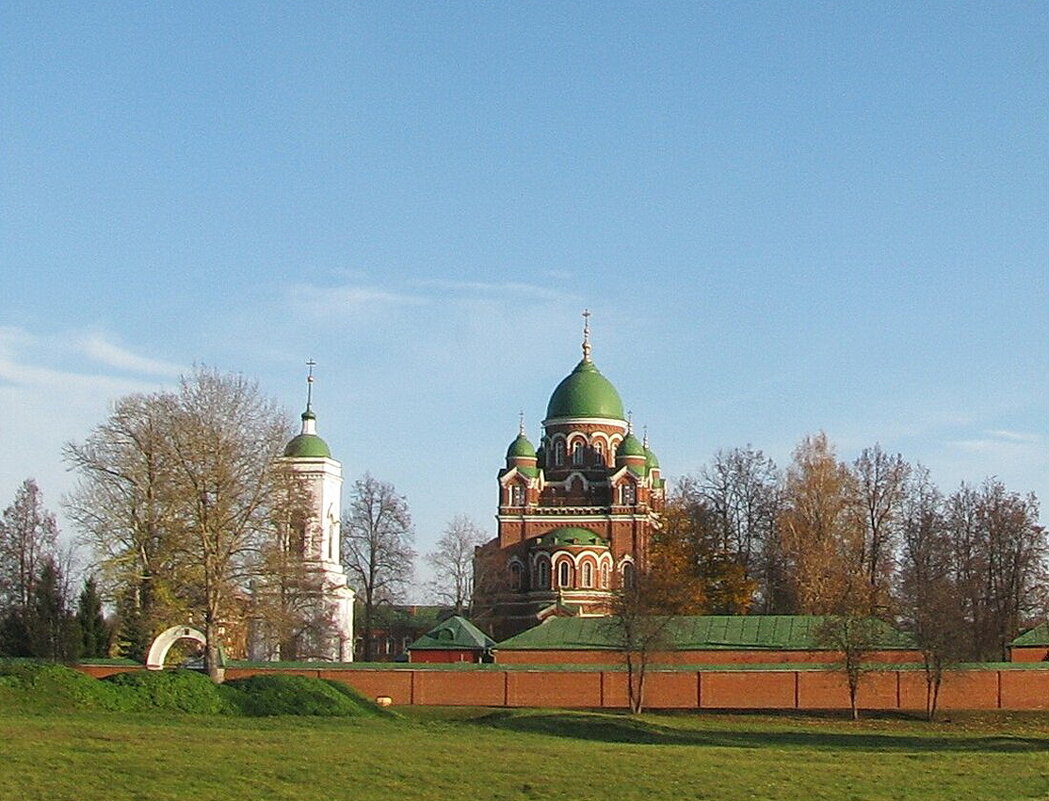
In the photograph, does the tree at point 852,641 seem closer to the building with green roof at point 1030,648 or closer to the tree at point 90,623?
the building with green roof at point 1030,648

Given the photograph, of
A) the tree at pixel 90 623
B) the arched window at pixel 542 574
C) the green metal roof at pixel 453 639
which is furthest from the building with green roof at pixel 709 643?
the arched window at pixel 542 574

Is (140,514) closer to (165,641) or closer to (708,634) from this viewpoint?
(165,641)

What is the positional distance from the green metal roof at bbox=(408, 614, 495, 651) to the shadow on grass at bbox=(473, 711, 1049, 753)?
1626 centimetres

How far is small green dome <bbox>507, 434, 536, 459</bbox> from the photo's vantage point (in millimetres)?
74750

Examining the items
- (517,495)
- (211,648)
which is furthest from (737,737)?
(517,495)

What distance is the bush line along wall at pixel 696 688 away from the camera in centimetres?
4272

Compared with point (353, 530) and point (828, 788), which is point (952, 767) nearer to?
point (828, 788)

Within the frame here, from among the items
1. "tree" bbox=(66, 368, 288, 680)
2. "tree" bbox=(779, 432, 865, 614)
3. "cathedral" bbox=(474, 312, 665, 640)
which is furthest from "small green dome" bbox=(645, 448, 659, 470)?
"tree" bbox=(66, 368, 288, 680)

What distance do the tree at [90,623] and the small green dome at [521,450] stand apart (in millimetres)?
28075

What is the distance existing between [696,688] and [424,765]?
84.3 feet

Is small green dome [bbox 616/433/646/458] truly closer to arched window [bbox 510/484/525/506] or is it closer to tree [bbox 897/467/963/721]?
arched window [bbox 510/484/525/506]

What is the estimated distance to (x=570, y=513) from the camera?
7356 centimetres

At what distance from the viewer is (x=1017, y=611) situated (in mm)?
55531

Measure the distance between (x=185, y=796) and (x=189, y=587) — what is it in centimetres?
2561
